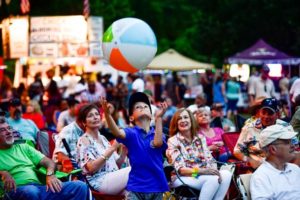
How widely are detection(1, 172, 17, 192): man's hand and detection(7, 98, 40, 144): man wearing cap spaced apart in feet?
13.8

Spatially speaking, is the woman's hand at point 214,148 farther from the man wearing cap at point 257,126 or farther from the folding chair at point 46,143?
the folding chair at point 46,143

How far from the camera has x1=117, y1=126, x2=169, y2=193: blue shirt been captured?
25.0 feet

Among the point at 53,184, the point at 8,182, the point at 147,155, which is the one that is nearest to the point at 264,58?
the point at 147,155

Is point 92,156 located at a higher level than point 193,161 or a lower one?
higher

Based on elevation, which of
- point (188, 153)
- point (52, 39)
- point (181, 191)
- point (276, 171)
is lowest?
point (181, 191)

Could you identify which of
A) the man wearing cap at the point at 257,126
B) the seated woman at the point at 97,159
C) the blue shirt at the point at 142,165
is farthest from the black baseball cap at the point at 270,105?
the blue shirt at the point at 142,165

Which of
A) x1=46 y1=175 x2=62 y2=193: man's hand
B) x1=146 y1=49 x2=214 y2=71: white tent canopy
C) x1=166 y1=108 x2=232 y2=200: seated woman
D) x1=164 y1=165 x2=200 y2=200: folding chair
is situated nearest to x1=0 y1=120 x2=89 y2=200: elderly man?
x1=46 y1=175 x2=62 y2=193: man's hand

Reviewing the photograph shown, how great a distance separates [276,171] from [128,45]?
3.22 m

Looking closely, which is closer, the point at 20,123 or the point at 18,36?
the point at 20,123

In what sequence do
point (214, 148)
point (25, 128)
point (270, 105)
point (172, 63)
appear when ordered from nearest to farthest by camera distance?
point (270, 105) < point (214, 148) < point (25, 128) < point (172, 63)

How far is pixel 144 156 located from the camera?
7648mm

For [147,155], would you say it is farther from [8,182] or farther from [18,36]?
[18,36]

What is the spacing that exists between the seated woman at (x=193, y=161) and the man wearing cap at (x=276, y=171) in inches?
87.2

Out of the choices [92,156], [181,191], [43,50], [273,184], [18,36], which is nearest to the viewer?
[273,184]
